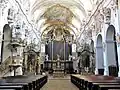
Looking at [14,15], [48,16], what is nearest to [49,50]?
[48,16]

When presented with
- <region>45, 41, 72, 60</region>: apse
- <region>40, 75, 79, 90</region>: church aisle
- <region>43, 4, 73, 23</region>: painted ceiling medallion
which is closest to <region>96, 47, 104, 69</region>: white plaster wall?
<region>40, 75, 79, 90</region>: church aisle

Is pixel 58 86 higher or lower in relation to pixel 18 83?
lower

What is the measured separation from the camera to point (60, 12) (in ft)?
89.6

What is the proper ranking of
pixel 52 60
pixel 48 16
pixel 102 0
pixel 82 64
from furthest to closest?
pixel 52 60, pixel 48 16, pixel 82 64, pixel 102 0

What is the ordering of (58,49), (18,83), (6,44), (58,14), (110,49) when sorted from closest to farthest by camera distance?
(18,83) → (110,49) → (6,44) → (58,14) → (58,49)

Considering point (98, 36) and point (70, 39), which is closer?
point (98, 36)

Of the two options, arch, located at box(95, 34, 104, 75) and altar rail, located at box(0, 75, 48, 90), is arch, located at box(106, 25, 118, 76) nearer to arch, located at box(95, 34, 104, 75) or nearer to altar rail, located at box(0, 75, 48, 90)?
arch, located at box(95, 34, 104, 75)

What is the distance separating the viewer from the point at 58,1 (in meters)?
23.4

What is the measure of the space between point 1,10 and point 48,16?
56.2ft

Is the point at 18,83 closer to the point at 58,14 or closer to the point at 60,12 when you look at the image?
the point at 60,12

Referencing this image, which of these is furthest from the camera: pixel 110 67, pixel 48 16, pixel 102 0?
pixel 48 16

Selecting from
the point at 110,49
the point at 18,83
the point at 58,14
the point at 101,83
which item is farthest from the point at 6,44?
the point at 58,14

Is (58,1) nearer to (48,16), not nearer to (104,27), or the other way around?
(48,16)

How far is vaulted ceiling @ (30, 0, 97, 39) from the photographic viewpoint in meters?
22.1
